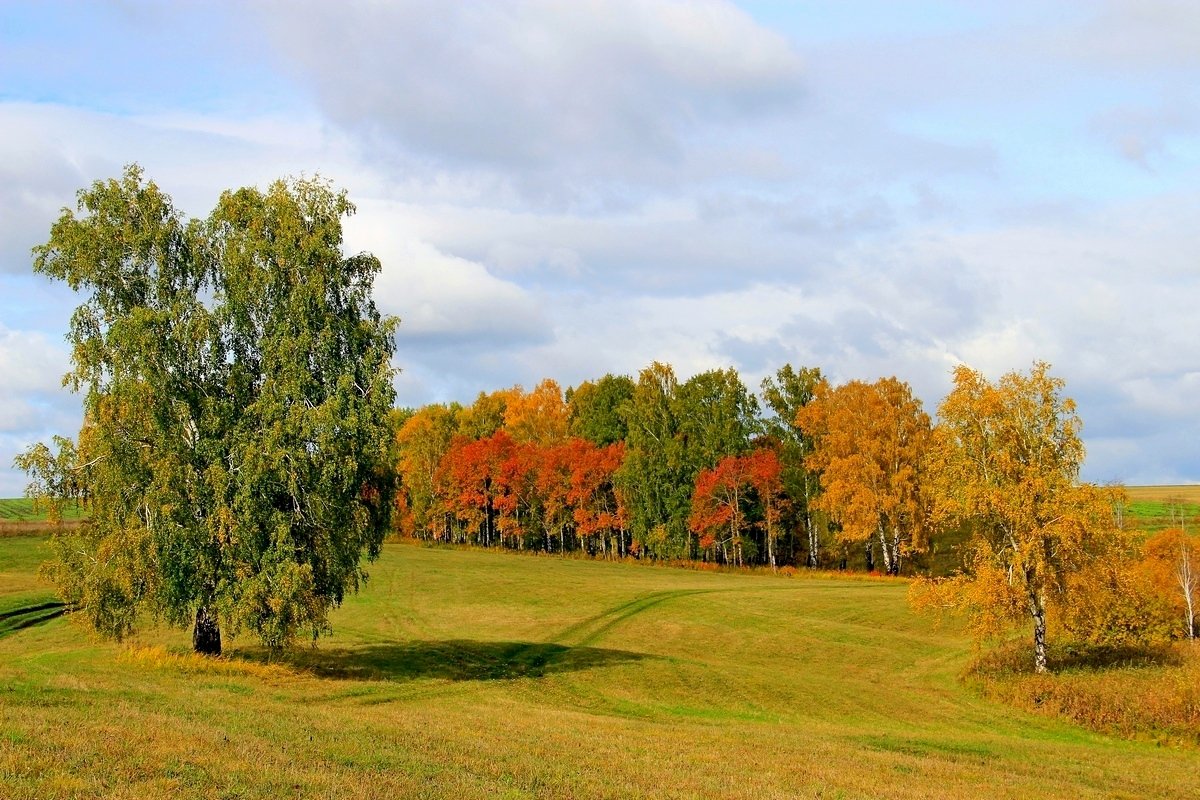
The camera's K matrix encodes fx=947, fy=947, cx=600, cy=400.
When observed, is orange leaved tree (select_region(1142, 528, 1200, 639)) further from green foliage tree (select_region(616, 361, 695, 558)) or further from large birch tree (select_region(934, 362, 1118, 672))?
green foliage tree (select_region(616, 361, 695, 558))

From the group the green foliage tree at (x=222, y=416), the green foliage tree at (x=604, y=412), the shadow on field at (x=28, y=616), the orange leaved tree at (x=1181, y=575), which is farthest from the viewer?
the green foliage tree at (x=604, y=412)

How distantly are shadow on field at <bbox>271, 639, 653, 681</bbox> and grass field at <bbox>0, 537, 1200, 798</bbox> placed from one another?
0.66 ft

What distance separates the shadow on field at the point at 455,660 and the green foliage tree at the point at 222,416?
3.70m

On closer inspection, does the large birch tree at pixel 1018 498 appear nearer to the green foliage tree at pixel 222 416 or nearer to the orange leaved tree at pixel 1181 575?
the orange leaved tree at pixel 1181 575

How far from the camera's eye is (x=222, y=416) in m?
38.2

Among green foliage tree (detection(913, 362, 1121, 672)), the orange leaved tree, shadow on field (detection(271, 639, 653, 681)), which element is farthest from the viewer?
the orange leaved tree

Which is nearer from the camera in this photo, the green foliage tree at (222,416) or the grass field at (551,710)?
the grass field at (551,710)

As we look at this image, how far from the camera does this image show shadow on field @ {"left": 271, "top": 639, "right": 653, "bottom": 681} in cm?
4025

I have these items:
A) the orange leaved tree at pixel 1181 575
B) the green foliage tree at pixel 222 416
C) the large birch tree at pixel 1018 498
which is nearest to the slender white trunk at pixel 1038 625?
the large birch tree at pixel 1018 498

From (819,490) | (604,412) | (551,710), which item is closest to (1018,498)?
(551,710)

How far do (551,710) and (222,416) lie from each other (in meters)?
17.7

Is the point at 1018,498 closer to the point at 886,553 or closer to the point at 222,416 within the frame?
the point at 222,416

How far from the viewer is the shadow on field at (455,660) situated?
4025 cm

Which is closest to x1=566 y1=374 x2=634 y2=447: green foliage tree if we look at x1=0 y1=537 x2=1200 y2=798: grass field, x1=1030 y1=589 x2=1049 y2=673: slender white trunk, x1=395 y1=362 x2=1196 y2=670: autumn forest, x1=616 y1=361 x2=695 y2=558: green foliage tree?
x1=395 y1=362 x2=1196 y2=670: autumn forest
